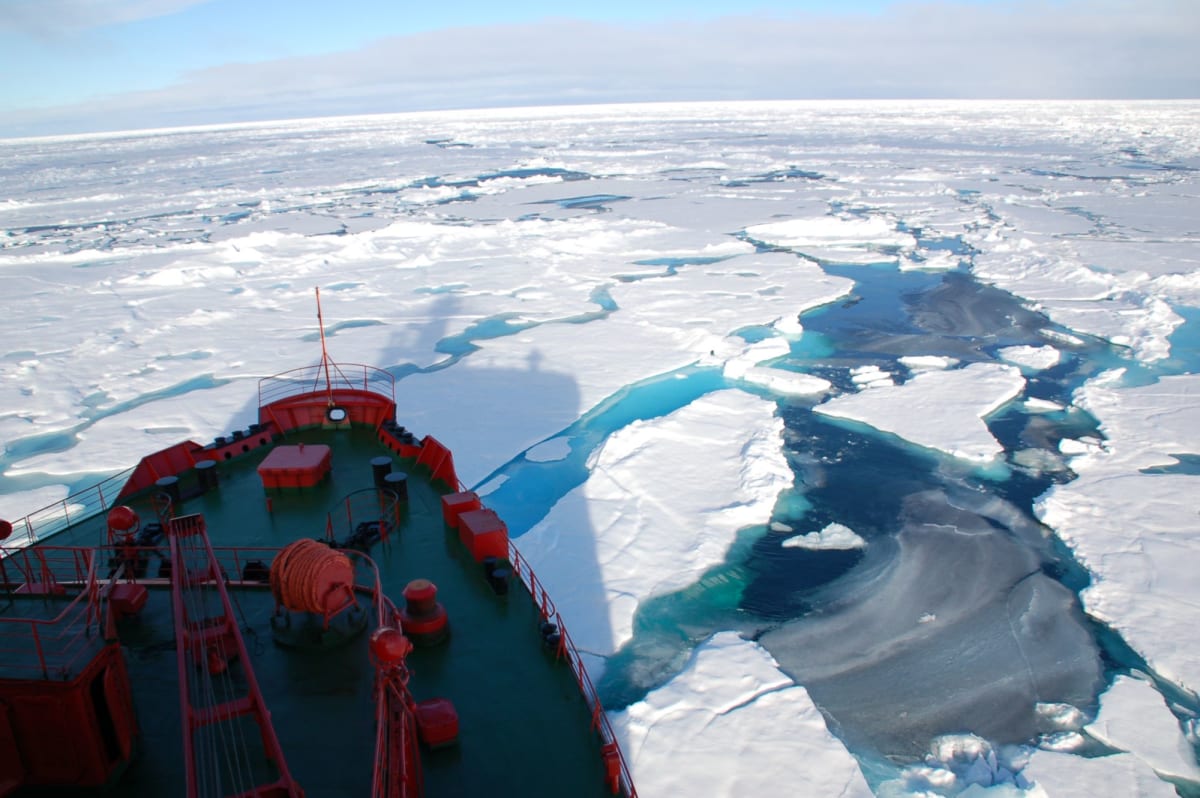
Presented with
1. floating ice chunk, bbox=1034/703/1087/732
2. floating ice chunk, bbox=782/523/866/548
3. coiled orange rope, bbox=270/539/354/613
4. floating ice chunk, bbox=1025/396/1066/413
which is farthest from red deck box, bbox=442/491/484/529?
floating ice chunk, bbox=1025/396/1066/413

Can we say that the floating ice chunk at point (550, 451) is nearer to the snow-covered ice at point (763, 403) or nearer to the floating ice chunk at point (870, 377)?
the snow-covered ice at point (763, 403)

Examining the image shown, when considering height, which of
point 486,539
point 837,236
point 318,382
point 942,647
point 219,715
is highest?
point 219,715

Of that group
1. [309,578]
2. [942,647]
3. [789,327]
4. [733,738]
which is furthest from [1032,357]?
[309,578]

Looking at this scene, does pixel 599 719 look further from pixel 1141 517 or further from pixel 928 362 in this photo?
pixel 928 362

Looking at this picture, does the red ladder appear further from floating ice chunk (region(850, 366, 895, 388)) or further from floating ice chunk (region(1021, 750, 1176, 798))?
floating ice chunk (region(850, 366, 895, 388))

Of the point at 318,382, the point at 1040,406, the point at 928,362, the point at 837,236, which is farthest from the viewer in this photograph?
the point at 837,236

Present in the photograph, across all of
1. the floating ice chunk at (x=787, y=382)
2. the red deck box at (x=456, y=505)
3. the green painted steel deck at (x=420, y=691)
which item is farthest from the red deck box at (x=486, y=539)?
the floating ice chunk at (x=787, y=382)

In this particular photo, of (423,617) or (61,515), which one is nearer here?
(423,617)

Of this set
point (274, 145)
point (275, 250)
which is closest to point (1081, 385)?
point (275, 250)
